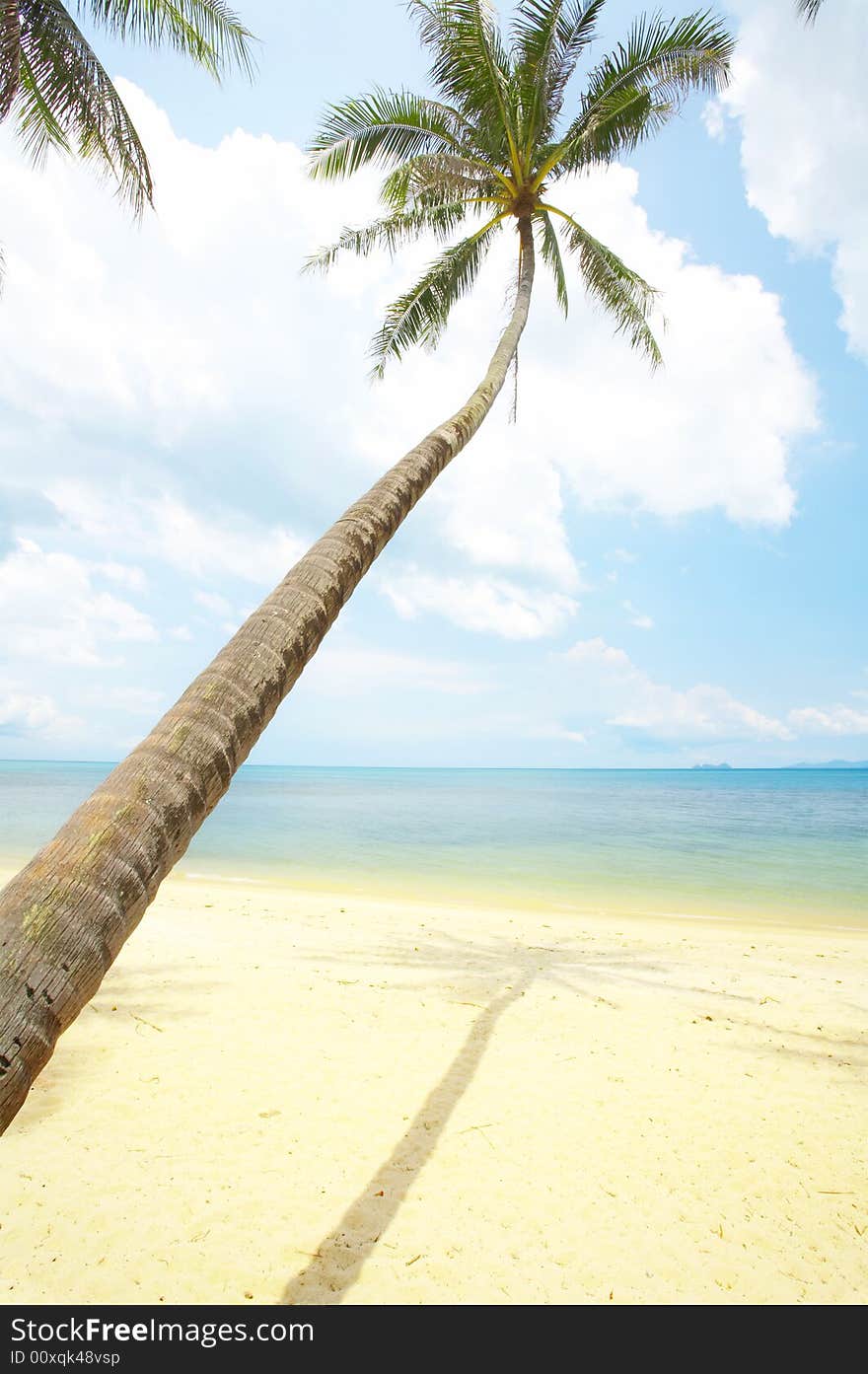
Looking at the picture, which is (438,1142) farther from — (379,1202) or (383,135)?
(383,135)

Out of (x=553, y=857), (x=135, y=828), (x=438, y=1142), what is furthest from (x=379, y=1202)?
(x=553, y=857)

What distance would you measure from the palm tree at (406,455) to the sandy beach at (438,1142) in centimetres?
211

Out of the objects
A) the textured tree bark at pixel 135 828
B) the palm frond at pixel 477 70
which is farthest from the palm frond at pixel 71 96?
the textured tree bark at pixel 135 828

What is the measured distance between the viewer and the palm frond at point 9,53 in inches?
270

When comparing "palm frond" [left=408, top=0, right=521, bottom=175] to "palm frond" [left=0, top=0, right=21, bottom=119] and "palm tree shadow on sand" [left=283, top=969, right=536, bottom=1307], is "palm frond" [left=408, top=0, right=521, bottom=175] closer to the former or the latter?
"palm frond" [left=0, top=0, right=21, bottom=119]

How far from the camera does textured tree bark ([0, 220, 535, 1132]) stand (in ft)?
4.83

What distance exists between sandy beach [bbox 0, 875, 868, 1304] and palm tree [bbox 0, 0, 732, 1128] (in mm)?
2112

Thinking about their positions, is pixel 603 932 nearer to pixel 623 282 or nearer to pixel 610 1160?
pixel 610 1160

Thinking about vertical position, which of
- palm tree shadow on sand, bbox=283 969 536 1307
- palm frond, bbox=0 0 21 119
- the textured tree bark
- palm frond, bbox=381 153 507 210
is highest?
palm frond, bbox=381 153 507 210

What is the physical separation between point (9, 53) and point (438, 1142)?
436 inches

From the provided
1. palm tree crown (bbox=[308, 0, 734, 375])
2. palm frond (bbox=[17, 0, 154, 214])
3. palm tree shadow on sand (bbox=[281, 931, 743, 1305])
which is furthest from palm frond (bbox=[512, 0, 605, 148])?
palm tree shadow on sand (bbox=[281, 931, 743, 1305])

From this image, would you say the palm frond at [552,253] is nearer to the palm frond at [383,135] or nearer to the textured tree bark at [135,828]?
the palm frond at [383,135]

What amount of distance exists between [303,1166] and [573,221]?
10.9 metres
